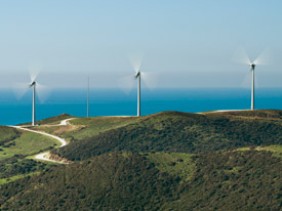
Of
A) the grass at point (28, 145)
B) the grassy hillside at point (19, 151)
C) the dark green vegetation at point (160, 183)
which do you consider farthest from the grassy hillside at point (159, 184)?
the grass at point (28, 145)

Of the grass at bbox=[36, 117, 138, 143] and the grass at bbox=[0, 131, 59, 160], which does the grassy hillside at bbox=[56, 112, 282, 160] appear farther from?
the grass at bbox=[0, 131, 59, 160]

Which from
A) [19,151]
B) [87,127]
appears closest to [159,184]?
[19,151]

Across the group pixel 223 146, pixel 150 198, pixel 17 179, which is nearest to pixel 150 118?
pixel 223 146

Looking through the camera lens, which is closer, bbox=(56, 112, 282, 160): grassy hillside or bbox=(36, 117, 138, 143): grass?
bbox=(56, 112, 282, 160): grassy hillside

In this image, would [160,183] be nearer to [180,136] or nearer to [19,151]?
[180,136]

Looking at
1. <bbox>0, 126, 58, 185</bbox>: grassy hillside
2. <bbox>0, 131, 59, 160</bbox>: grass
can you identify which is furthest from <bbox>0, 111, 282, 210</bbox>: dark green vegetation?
<bbox>0, 131, 59, 160</bbox>: grass

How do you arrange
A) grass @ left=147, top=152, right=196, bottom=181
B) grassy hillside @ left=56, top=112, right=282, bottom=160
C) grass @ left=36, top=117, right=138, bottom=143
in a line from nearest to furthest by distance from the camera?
grass @ left=147, top=152, right=196, bottom=181 < grassy hillside @ left=56, top=112, right=282, bottom=160 < grass @ left=36, top=117, right=138, bottom=143
